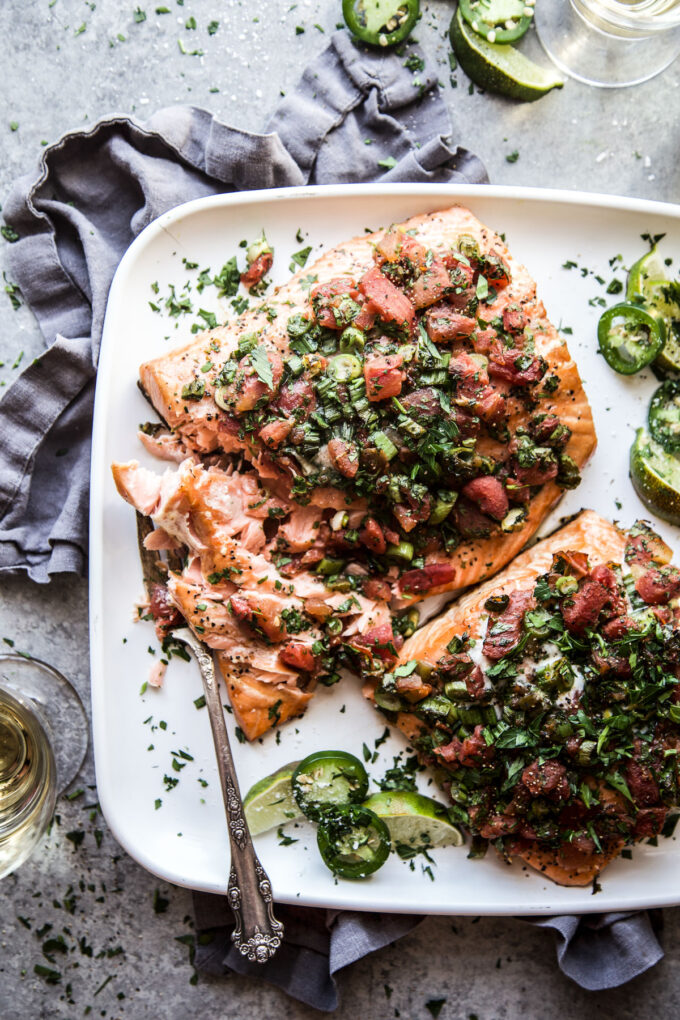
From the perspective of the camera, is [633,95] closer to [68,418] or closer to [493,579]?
[493,579]

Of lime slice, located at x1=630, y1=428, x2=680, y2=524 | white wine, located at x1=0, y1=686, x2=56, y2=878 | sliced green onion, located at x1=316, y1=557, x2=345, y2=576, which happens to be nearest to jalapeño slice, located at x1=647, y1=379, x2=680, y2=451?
lime slice, located at x1=630, y1=428, x2=680, y2=524

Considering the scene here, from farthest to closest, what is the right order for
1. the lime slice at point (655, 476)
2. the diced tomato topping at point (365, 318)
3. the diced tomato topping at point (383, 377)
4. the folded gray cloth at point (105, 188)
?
the folded gray cloth at point (105, 188) → the lime slice at point (655, 476) → the diced tomato topping at point (365, 318) → the diced tomato topping at point (383, 377)

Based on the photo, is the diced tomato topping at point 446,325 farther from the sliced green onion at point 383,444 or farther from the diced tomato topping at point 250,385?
the diced tomato topping at point 250,385

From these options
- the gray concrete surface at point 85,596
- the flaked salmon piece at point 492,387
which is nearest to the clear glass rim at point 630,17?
the gray concrete surface at point 85,596

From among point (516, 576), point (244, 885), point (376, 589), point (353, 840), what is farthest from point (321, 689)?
point (516, 576)

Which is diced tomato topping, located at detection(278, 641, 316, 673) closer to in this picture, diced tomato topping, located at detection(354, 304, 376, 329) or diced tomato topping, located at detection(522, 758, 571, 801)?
diced tomato topping, located at detection(522, 758, 571, 801)
